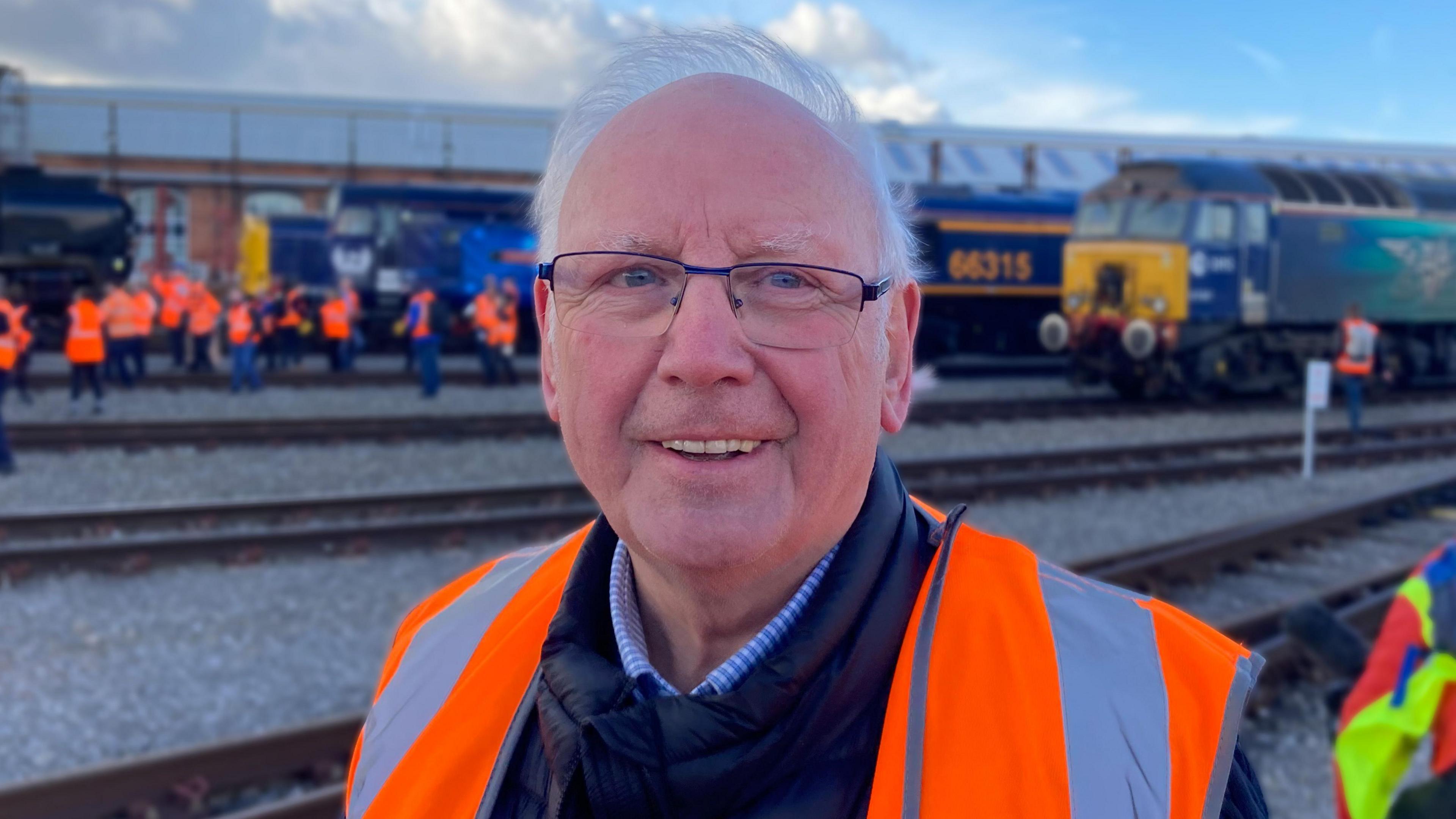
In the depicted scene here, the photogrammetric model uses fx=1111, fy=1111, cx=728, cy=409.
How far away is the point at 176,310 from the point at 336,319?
2.60 meters

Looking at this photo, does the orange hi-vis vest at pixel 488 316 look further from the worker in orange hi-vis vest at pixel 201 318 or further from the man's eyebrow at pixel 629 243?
the man's eyebrow at pixel 629 243

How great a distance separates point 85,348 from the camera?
42.8 ft

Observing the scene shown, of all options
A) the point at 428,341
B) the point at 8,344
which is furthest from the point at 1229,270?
the point at 8,344

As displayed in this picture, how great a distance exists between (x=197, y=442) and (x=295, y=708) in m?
6.94

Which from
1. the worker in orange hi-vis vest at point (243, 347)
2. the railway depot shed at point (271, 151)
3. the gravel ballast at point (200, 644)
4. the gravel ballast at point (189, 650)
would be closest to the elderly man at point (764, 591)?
the gravel ballast at point (189, 650)

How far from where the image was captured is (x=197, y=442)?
11.3m

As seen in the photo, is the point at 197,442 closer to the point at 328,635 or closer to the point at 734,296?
the point at 328,635

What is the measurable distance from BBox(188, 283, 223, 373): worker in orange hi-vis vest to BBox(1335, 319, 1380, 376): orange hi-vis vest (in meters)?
16.4

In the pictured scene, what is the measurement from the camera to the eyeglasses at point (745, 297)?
142cm

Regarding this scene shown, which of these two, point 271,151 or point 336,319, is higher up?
point 271,151

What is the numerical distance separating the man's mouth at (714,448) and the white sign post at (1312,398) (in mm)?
11314

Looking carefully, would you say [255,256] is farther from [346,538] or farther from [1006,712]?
[1006,712]

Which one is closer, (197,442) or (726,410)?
(726,410)

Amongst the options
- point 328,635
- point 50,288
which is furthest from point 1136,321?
point 50,288
